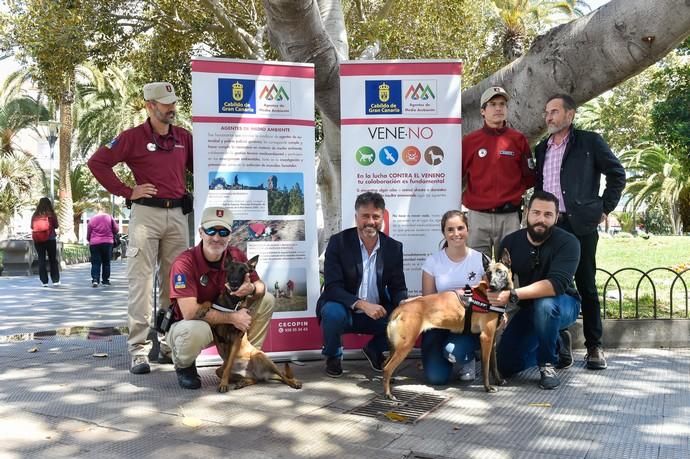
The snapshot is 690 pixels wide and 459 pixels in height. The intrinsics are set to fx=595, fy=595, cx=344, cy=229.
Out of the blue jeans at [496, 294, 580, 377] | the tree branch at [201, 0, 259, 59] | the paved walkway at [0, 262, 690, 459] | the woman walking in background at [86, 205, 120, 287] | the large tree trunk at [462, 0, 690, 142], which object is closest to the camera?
the paved walkway at [0, 262, 690, 459]

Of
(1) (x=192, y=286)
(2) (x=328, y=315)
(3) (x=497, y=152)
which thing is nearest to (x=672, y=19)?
(3) (x=497, y=152)

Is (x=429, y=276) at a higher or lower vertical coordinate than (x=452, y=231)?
lower

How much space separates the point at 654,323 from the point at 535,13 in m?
21.0

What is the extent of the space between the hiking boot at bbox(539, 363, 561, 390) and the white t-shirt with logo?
0.87 metres

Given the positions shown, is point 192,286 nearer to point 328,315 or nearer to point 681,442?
point 328,315

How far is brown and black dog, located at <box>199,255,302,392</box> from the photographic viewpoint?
4.51m

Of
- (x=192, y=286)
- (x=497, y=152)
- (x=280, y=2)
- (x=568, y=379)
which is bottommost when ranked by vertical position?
(x=568, y=379)

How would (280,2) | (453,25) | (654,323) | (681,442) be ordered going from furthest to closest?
(453,25)
(654,323)
(280,2)
(681,442)

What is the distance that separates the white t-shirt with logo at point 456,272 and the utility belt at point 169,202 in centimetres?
228

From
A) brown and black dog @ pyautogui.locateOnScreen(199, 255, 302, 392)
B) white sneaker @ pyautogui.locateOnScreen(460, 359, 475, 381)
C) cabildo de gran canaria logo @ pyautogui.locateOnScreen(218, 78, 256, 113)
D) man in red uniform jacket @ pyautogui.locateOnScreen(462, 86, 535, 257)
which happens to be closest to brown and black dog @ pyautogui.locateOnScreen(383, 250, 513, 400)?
white sneaker @ pyautogui.locateOnScreen(460, 359, 475, 381)

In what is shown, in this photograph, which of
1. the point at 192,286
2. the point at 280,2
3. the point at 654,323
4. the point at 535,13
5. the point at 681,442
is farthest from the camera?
the point at 535,13

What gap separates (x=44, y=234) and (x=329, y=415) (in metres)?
11.3

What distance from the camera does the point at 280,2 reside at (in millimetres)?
4961

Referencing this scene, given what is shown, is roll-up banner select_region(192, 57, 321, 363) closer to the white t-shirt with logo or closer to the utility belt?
the utility belt
